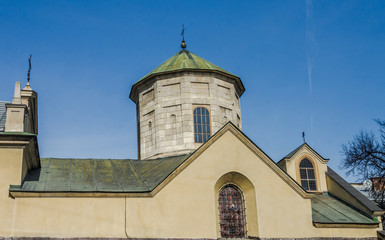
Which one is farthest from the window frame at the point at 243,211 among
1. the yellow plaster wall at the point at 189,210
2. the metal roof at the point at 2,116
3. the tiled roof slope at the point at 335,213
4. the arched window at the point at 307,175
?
the metal roof at the point at 2,116

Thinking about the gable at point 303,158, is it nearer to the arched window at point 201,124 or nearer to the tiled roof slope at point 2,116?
the arched window at point 201,124

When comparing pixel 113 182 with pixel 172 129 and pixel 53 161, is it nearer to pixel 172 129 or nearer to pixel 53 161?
pixel 53 161

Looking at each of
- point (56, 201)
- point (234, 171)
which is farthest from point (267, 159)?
point (56, 201)

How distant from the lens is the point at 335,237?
22516mm

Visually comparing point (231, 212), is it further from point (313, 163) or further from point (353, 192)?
point (313, 163)

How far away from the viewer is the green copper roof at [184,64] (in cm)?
2883

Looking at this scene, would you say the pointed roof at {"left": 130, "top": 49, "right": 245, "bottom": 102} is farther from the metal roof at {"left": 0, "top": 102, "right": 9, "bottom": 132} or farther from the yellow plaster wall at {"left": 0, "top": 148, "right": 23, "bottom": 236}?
the yellow plaster wall at {"left": 0, "top": 148, "right": 23, "bottom": 236}

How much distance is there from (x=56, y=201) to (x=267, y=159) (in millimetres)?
9613

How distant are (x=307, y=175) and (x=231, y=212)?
6.96 metres

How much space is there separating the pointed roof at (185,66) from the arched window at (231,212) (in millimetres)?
8602

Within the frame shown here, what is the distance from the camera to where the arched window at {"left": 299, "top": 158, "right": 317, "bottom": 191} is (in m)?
27.1

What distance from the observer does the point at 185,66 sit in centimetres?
2886

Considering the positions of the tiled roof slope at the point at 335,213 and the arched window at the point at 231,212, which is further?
the tiled roof slope at the point at 335,213

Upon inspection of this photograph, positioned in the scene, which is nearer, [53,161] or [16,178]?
[16,178]
